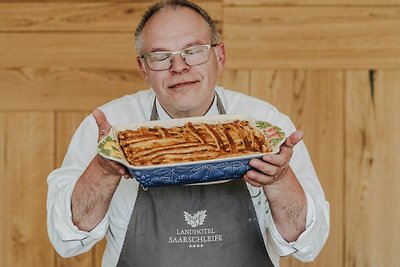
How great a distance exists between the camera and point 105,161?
1.43m

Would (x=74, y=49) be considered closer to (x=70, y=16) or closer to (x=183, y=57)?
(x=70, y=16)

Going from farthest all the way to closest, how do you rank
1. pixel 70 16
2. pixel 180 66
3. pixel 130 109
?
pixel 70 16, pixel 130 109, pixel 180 66

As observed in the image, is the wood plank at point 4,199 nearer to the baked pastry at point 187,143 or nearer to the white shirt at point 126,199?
the white shirt at point 126,199

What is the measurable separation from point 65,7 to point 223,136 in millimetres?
1118

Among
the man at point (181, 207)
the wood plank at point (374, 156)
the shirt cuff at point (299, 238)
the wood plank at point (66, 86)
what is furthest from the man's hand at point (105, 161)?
the wood plank at point (374, 156)

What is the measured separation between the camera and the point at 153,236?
1695mm

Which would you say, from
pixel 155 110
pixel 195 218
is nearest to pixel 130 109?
pixel 155 110

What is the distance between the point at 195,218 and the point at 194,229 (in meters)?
0.02

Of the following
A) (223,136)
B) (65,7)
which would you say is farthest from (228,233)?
(65,7)

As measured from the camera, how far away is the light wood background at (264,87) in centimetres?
236

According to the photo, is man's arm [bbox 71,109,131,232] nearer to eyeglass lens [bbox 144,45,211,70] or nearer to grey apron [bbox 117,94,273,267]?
grey apron [bbox 117,94,273,267]

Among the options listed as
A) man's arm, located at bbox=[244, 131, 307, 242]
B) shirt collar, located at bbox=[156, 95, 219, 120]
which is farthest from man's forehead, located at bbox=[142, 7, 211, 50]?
man's arm, located at bbox=[244, 131, 307, 242]

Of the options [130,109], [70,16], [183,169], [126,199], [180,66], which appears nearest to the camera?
[183,169]

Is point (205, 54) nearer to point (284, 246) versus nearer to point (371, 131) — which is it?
point (284, 246)
